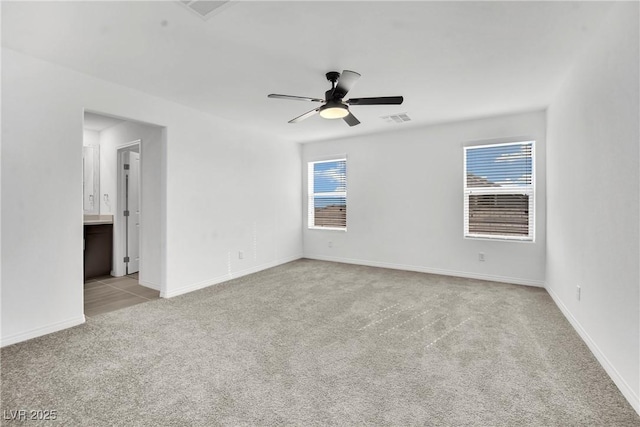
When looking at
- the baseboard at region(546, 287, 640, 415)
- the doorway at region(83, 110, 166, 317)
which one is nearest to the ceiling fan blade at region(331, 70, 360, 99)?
the doorway at region(83, 110, 166, 317)

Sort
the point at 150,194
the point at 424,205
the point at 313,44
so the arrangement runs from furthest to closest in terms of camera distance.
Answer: the point at 424,205, the point at 150,194, the point at 313,44

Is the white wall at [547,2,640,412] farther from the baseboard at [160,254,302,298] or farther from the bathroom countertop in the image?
the bathroom countertop

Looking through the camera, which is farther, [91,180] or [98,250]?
[91,180]

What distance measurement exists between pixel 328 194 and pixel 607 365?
4.71 metres

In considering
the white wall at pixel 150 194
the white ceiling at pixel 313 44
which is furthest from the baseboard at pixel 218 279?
the white ceiling at pixel 313 44

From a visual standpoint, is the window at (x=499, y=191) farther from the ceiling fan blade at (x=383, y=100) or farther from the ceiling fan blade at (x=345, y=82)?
the ceiling fan blade at (x=345, y=82)

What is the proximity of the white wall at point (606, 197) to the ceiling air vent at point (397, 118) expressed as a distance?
1844 mm

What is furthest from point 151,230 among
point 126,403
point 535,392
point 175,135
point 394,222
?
point 535,392

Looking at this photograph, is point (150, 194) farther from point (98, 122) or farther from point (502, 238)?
point (502, 238)

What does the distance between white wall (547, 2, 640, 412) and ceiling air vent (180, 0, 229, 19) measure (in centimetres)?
253

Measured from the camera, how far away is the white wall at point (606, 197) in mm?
1784

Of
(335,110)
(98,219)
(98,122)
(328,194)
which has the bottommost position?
(98,219)

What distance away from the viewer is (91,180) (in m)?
5.15

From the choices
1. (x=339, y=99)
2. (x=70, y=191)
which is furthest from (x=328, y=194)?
(x=70, y=191)
